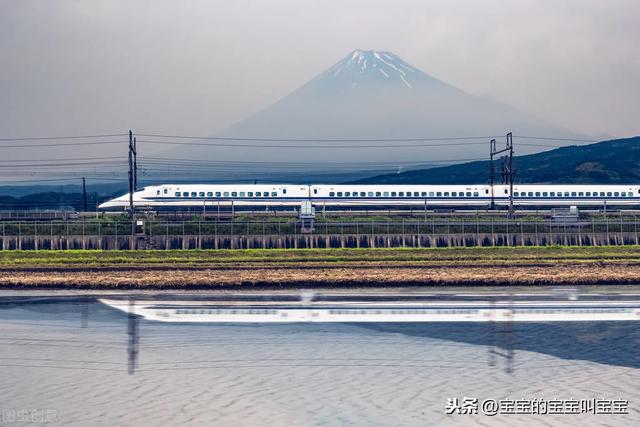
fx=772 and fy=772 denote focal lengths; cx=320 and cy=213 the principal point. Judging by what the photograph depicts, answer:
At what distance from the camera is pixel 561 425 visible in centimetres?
1692

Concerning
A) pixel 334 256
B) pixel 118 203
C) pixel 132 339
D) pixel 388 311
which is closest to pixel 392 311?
pixel 388 311

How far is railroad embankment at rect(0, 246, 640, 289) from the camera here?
3928 centimetres

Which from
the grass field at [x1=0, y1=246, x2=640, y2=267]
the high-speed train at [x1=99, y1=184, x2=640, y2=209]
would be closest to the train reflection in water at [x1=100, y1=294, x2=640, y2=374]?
the grass field at [x1=0, y1=246, x2=640, y2=267]

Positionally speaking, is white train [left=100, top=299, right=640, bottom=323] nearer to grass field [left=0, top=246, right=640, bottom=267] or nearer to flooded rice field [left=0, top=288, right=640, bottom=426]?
flooded rice field [left=0, top=288, right=640, bottom=426]

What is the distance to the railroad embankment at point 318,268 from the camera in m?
39.3

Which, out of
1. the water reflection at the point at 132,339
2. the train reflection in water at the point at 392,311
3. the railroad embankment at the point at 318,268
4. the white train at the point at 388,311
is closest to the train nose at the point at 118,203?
the railroad embankment at the point at 318,268

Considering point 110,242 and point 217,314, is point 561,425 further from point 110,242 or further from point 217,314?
point 110,242

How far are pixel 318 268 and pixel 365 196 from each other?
62012 millimetres

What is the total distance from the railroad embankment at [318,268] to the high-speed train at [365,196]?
128ft

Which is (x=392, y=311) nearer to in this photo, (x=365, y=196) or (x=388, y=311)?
(x=388, y=311)

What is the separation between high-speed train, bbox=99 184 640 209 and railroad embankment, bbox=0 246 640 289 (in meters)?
38.9

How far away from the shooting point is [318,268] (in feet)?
154

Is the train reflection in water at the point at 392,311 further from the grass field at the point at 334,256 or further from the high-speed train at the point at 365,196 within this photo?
the high-speed train at the point at 365,196

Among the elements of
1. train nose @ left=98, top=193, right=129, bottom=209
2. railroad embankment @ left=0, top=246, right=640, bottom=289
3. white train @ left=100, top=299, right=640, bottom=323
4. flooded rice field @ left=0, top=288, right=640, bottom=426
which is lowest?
flooded rice field @ left=0, top=288, right=640, bottom=426
